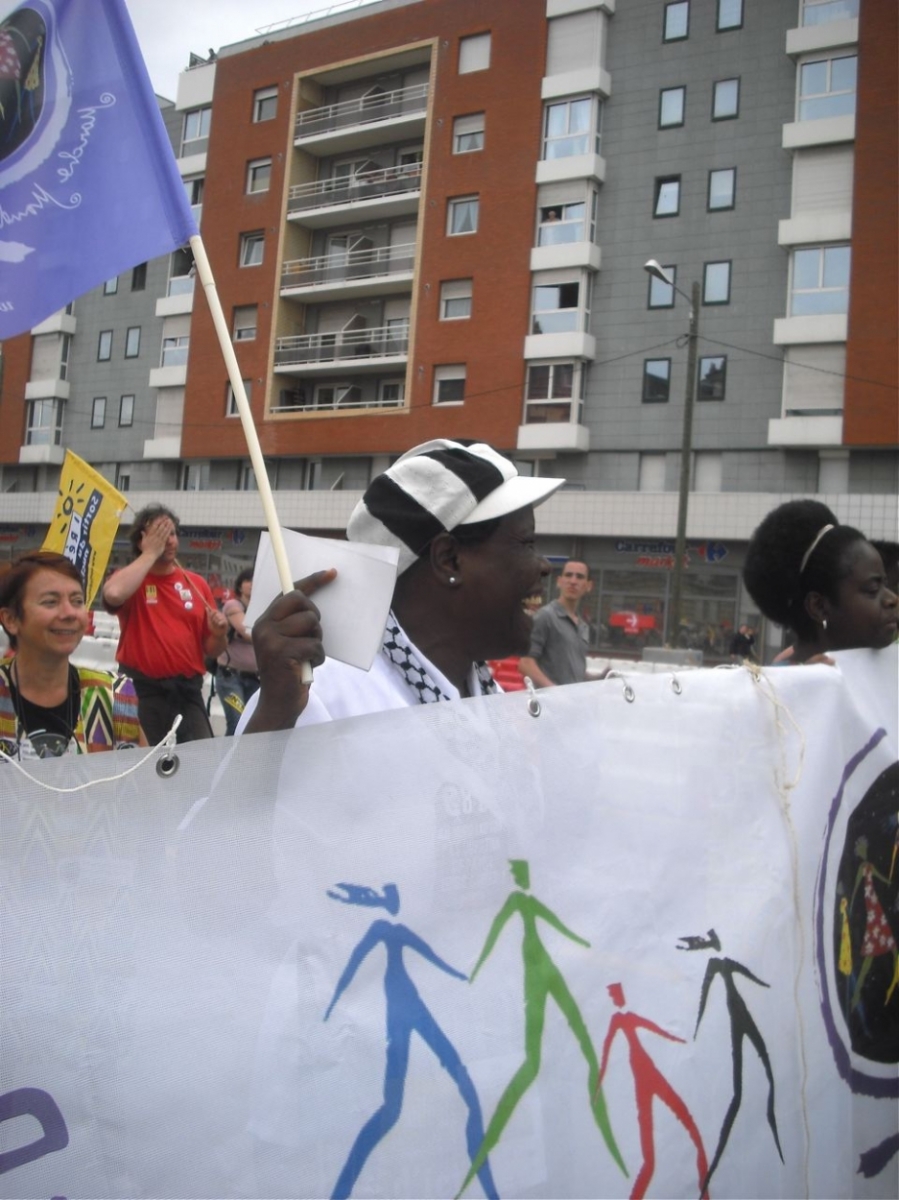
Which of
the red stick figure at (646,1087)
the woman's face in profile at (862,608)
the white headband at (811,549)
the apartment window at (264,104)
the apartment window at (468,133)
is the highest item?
the apartment window at (264,104)

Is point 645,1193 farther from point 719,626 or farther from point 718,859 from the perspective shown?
point 719,626

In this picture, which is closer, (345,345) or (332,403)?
(345,345)

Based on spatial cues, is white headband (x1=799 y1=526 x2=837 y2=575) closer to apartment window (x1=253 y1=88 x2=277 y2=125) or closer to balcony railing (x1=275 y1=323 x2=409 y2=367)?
balcony railing (x1=275 y1=323 x2=409 y2=367)

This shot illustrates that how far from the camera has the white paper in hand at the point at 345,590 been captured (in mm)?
1474

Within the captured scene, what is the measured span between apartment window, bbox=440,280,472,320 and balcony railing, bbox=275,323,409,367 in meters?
1.78

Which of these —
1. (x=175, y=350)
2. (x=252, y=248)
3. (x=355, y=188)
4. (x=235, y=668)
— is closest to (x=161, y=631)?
(x=235, y=668)

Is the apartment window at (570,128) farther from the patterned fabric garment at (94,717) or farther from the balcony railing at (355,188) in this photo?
the patterned fabric garment at (94,717)

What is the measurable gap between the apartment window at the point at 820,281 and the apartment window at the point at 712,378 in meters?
2.18

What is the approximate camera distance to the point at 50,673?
3.03m

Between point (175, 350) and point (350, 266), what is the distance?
7999 mm

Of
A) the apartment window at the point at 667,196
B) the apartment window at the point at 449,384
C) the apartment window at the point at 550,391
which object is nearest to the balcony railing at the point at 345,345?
the apartment window at the point at 449,384

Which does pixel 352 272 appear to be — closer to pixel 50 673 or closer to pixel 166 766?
pixel 50 673

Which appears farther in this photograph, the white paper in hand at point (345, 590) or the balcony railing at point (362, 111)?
the balcony railing at point (362, 111)

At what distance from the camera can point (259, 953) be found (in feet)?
4.66
